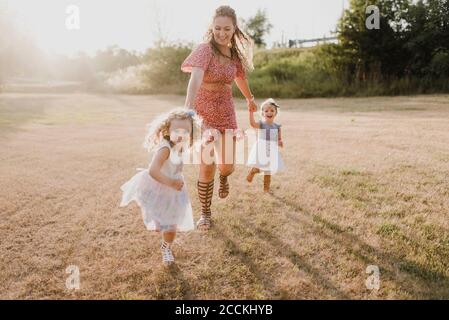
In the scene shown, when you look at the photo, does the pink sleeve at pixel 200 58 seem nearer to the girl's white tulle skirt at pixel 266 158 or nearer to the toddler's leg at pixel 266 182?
the girl's white tulle skirt at pixel 266 158

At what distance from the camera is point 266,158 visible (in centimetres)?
597

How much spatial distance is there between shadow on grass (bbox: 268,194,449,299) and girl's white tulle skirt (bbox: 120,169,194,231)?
5.14 ft

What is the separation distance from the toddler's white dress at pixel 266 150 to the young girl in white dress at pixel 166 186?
2.27 metres

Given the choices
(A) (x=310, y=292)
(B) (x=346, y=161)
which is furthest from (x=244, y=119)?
(A) (x=310, y=292)

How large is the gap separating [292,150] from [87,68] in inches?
2352

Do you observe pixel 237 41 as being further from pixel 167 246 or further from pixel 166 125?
pixel 167 246

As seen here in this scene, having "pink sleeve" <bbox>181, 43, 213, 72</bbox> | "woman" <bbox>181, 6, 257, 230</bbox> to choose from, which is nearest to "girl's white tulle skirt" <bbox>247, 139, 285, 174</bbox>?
"woman" <bbox>181, 6, 257, 230</bbox>

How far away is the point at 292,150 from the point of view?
28.6ft

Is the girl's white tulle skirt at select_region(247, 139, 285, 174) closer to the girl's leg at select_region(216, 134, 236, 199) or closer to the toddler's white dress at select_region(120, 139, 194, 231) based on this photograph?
the girl's leg at select_region(216, 134, 236, 199)

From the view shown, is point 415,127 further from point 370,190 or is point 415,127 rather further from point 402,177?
point 370,190

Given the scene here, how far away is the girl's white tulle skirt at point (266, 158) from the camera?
19.5 feet

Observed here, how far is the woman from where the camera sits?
14.4 feet

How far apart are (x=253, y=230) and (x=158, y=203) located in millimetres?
1231

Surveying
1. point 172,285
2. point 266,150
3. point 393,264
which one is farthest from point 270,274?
point 266,150
